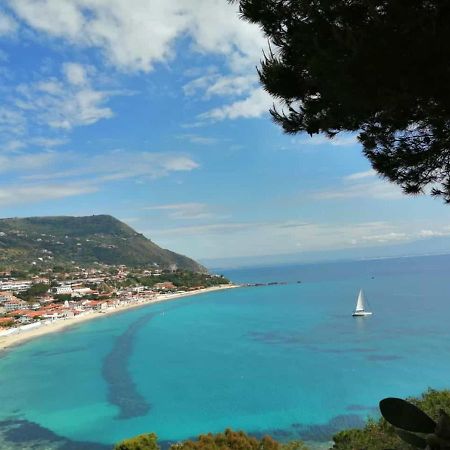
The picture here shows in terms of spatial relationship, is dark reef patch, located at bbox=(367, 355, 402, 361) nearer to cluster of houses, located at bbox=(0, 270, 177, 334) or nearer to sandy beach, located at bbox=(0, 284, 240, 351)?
sandy beach, located at bbox=(0, 284, 240, 351)

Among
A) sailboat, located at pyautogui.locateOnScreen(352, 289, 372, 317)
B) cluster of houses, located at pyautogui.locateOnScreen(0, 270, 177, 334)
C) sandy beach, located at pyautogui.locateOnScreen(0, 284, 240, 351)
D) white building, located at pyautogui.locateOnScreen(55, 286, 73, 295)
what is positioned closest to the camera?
sandy beach, located at pyautogui.locateOnScreen(0, 284, 240, 351)

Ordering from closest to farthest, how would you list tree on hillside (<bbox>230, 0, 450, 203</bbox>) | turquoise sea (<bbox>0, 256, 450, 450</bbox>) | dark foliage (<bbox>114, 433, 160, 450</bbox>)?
tree on hillside (<bbox>230, 0, 450, 203</bbox>) → dark foliage (<bbox>114, 433, 160, 450</bbox>) → turquoise sea (<bbox>0, 256, 450, 450</bbox>)

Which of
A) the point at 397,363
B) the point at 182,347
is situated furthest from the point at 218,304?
the point at 397,363

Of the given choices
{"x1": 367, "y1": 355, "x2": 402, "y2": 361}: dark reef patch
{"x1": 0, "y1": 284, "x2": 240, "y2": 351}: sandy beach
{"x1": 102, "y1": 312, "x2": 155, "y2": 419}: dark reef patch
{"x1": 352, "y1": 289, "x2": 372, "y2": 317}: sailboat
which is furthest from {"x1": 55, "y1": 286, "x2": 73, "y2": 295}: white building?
{"x1": 367, "y1": 355, "x2": 402, "y2": 361}: dark reef patch

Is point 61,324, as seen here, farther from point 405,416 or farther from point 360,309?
point 405,416

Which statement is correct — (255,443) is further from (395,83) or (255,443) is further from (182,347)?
(182,347)

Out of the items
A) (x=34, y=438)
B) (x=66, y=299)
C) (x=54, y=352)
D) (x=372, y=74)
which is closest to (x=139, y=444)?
(x=34, y=438)
